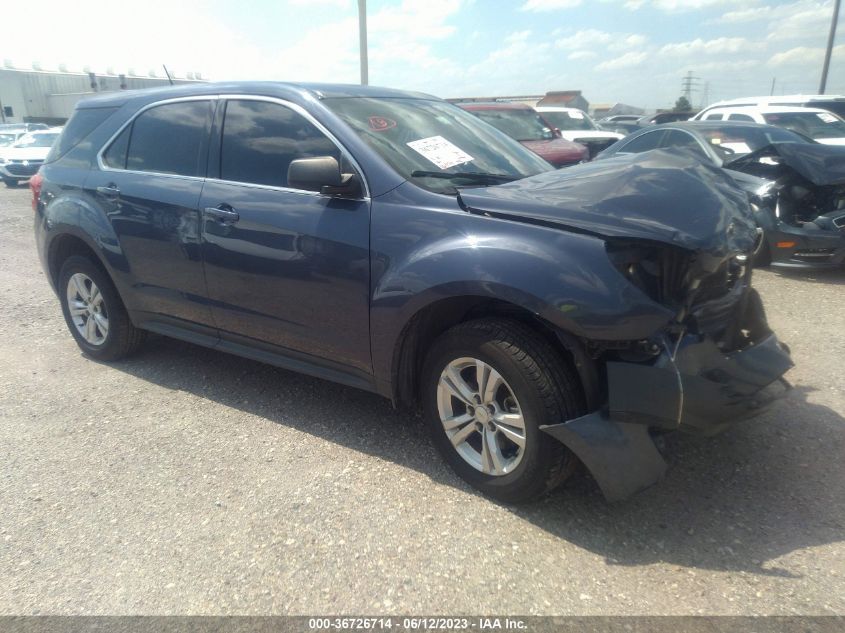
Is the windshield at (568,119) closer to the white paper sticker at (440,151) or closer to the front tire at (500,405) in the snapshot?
the white paper sticker at (440,151)

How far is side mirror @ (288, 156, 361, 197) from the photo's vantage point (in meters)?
3.13

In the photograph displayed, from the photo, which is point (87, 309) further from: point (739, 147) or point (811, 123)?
point (811, 123)

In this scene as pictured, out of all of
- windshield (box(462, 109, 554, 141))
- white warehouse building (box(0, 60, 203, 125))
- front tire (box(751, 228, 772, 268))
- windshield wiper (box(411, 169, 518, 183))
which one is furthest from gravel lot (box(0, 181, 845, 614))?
white warehouse building (box(0, 60, 203, 125))

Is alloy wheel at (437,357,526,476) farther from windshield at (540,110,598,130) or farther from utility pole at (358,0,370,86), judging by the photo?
windshield at (540,110,598,130)

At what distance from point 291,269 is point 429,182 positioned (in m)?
0.84

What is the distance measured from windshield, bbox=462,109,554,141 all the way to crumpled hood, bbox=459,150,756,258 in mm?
7842

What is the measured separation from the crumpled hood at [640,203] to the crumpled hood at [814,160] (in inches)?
141

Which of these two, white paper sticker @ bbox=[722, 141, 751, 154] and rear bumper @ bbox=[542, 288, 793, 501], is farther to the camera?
white paper sticker @ bbox=[722, 141, 751, 154]

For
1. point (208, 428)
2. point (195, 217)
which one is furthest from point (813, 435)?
point (195, 217)

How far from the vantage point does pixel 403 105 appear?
3.87 metres

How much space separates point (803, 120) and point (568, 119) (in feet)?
20.1

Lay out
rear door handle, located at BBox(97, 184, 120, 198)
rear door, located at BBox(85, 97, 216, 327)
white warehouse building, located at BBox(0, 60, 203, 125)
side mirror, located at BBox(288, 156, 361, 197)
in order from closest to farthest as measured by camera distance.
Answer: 1. side mirror, located at BBox(288, 156, 361, 197)
2. rear door, located at BBox(85, 97, 216, 327)
3. rear door handle, located at BBox(97, 184, 120, 198)
4. white warehouse building, located at BBox(0, 60, 203, 125)

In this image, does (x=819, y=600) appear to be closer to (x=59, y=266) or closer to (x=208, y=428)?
(x=208, y=428)

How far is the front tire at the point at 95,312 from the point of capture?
4.60m
